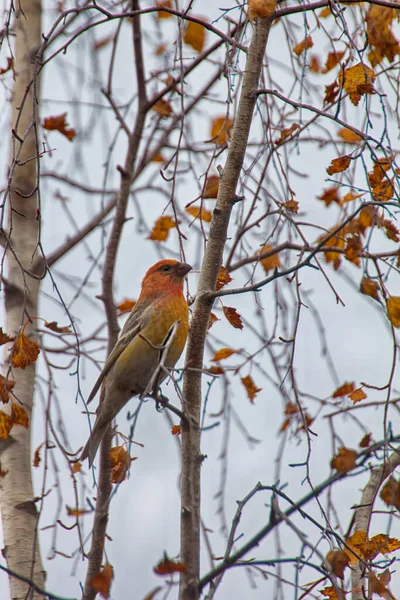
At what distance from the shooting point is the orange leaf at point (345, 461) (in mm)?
2365

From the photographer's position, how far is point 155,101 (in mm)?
4605

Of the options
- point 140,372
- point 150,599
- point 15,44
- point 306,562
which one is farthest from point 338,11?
point 15,44

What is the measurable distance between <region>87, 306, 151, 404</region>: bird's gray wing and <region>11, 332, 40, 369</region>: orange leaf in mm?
1214

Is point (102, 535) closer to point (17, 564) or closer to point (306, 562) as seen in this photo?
point (17, 564)

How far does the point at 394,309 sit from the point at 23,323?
171 centimetres

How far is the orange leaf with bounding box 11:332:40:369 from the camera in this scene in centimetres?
339

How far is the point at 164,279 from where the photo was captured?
5266mm

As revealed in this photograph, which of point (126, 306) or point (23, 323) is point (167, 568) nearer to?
point (23, 323)

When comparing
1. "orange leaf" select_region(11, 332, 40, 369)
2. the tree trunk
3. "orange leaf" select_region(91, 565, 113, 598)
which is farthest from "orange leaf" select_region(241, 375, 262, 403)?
"orange leaf" select_region(91, 565, 113, 598)

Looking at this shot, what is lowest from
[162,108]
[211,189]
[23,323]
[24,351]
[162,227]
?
[24,351]

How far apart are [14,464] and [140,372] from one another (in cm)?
101

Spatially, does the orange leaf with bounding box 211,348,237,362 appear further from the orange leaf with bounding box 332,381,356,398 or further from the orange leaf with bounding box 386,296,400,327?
the orange leaf with bounding box 386,296,400,327

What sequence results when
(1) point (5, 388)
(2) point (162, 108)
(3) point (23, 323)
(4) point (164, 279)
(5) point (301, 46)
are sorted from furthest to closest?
1. (4) point (164, 279)
2. (2) point (162, 108)
3. (5) point (301, 46)
4. (3) point (23, 323)
5. (1) point (5, 388)

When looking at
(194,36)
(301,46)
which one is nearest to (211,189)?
(301,46)
